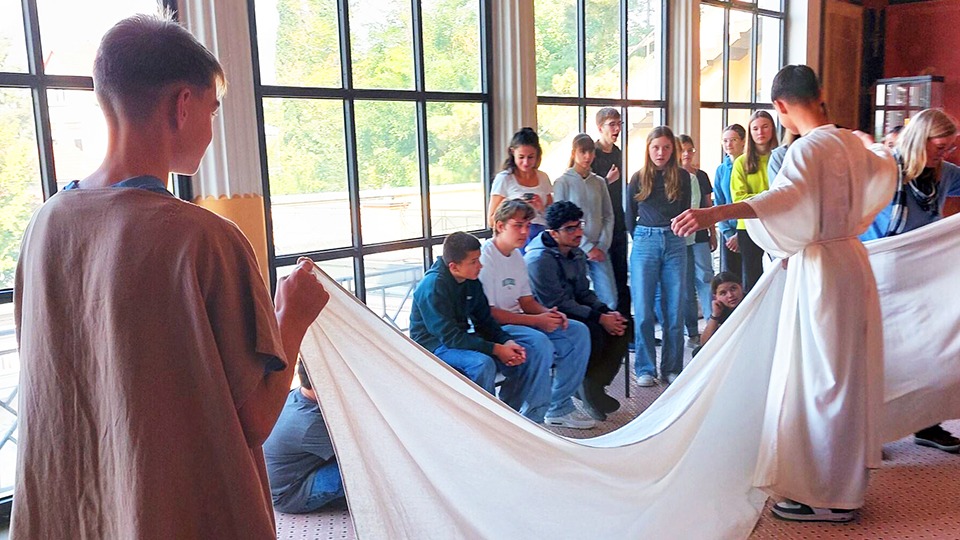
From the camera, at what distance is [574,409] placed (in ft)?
12.2

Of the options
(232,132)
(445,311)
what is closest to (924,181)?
(445,311)

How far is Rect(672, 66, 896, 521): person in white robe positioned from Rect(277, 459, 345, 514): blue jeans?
1477 millimetres

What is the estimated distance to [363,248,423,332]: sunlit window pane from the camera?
3.95 metres

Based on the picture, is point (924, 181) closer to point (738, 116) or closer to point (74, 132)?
point (738, 116)

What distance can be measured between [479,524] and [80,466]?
1129 mm

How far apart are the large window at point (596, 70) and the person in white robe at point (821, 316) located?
243cm

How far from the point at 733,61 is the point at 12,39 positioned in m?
5.43

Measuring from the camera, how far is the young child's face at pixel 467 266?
3.09m

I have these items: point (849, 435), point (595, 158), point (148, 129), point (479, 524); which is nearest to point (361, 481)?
point (479, 524)

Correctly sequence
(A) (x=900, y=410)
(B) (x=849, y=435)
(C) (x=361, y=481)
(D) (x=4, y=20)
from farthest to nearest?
(A) (x=900, y=410)
(D) (x=4, y=20)
(B) (x=849, y=435)
(C) (x=361, y=481)

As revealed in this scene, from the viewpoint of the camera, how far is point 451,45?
4.20 m

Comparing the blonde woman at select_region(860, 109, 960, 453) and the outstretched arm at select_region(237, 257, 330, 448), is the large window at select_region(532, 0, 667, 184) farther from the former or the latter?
the outstretched arm at select_region(237, 257, 330, 448)

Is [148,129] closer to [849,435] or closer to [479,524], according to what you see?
[479,524]

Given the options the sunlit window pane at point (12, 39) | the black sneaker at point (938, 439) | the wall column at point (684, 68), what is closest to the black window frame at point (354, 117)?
the sunlit window pane at point (12, 39)
